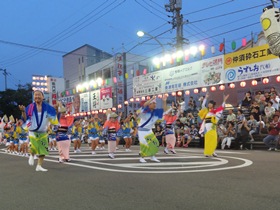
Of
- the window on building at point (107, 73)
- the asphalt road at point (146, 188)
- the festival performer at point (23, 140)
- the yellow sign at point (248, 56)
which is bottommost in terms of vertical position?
the asphalt road at point (146, 188)

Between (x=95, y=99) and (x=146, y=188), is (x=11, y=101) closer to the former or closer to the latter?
(x=95, y=99)

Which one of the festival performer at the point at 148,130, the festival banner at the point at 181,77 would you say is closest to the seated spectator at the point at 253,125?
the festival banner at the point at 181,77

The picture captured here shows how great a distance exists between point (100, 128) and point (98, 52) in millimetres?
27616

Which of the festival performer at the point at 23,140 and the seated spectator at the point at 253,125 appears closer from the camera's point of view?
the festival performer at the point at 23,140

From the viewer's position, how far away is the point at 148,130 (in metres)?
9.12

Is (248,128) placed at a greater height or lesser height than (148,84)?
lesser

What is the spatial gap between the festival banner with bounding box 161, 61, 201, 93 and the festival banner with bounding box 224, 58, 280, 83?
6.97ft

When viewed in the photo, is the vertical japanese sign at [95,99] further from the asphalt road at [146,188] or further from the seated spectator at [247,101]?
the asphalt road at [146,188]

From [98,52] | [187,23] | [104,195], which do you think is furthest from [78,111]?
[104,195]

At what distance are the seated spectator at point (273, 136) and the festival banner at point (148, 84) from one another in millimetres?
9221

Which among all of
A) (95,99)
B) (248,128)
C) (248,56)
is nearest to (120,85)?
(95,99)

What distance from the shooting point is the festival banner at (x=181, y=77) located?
18359 mm

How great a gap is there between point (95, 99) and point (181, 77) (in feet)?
39.2

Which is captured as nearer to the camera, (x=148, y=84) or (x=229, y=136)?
(x=229, y=136)
